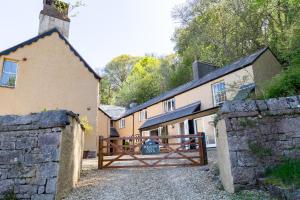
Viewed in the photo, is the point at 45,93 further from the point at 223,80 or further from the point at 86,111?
the point at 223,80

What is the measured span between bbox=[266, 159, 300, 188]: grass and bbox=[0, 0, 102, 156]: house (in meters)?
11.9

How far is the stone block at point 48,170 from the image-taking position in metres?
5.08

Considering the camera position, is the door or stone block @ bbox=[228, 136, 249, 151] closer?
stone block @ bbox=[228, 136, 249, 151]

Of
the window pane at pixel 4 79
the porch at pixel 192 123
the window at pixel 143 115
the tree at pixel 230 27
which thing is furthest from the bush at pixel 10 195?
the window at pixel 143 115

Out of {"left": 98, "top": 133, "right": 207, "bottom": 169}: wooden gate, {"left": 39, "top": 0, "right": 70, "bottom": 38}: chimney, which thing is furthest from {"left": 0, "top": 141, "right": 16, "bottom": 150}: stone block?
{"left": 39, "top": 0, "right": 70, "bottom": 38}: chimney

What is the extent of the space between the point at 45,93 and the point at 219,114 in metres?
11.6

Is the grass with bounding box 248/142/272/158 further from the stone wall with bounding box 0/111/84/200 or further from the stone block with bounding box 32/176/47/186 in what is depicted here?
the stone block with bounding box 32/176/47/186

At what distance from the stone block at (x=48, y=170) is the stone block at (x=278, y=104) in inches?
198

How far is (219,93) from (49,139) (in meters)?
13.7

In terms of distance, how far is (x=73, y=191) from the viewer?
6.23 meters

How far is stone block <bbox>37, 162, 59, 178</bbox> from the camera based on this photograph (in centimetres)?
508

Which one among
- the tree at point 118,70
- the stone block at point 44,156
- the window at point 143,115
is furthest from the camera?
the tree at point 118,70

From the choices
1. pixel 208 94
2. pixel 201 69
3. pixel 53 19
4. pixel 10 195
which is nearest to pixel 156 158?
pixel 10 195

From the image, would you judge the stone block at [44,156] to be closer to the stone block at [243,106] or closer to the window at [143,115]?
the stone block at [243,106]
